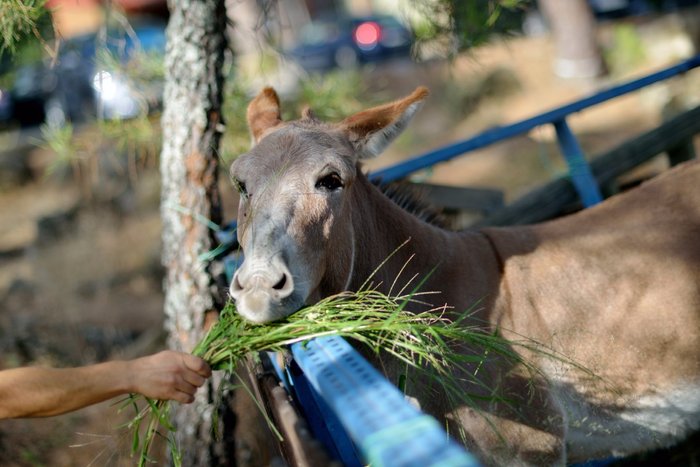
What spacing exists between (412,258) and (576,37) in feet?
29.5

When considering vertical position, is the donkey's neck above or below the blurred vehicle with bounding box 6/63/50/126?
below

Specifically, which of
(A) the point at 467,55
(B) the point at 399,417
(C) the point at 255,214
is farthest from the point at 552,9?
(B) the point at 399,417

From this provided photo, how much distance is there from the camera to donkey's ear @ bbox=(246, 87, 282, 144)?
3.06 meters

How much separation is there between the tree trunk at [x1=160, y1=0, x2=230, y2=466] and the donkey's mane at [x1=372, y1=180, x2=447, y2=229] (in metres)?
0.91

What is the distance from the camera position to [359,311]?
214cm

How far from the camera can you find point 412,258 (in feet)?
9.59

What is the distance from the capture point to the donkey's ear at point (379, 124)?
2816 millimetres

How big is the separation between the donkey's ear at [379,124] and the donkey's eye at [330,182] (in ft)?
1.12

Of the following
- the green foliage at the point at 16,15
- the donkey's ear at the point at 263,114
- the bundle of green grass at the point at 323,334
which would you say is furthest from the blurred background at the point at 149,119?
the donkey's ear at the point at 263,114

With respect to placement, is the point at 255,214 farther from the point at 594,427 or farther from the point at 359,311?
the point at 594,427

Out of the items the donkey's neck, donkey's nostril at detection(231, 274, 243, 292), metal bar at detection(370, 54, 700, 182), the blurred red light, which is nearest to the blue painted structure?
donkey's nostril at detection(231, 274, 243, 292)

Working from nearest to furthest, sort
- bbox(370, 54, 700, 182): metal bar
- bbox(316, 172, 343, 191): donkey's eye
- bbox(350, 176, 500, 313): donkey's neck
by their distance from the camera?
bbox(316, 172, 343, 191): donkey's eye, bbox(350, 176, 500, 313): donkey's neck, bbox(370, 54, 700, 182): metal bar

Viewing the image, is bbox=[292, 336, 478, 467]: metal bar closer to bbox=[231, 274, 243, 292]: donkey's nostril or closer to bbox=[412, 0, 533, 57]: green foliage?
bbox=[231, 274, 243, 292]: donkey's nostril

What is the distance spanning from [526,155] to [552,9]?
2751mm
